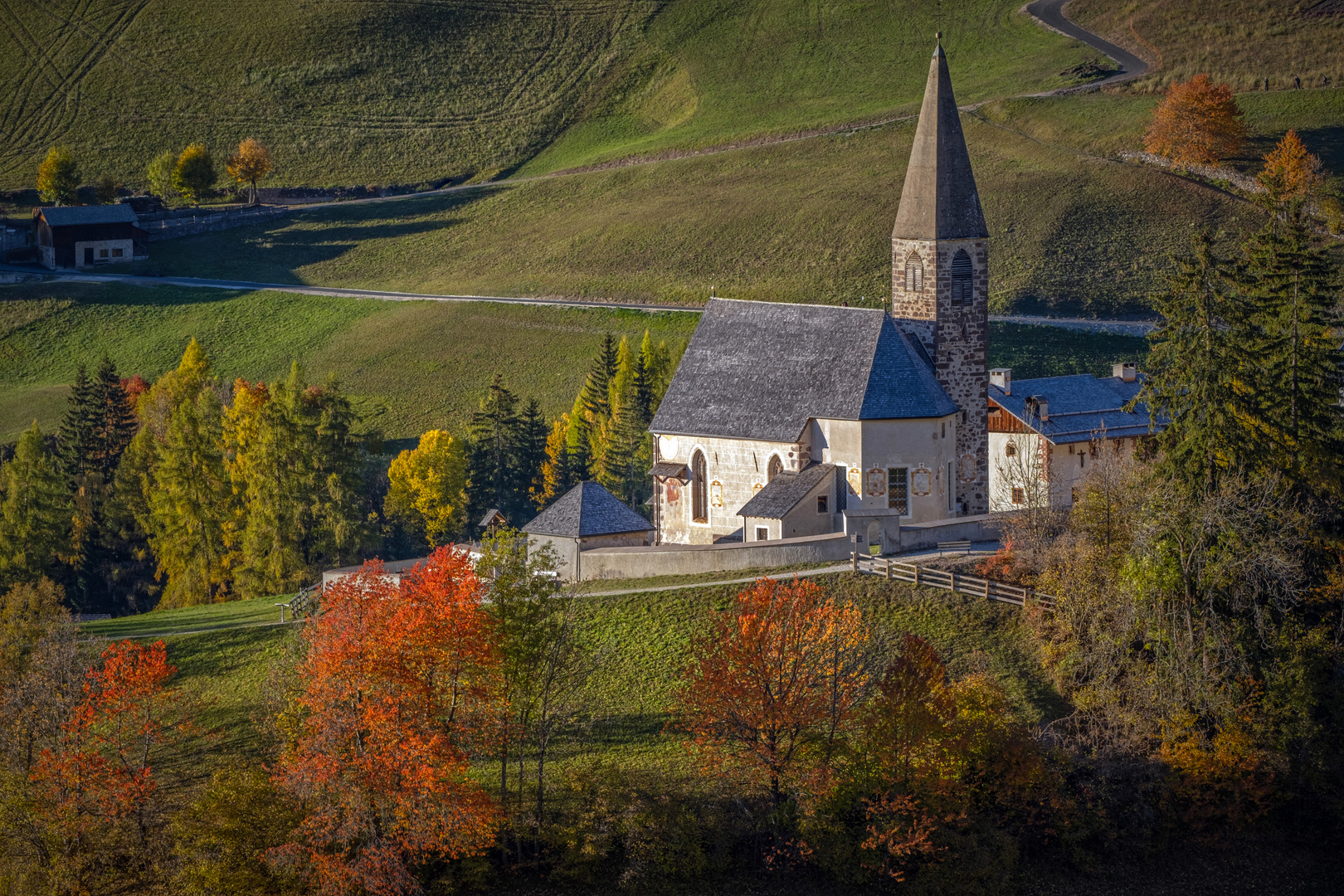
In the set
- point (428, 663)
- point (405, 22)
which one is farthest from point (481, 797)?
point (405, 22)

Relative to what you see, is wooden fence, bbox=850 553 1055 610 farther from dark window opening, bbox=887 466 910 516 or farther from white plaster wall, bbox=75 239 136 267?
white plaster wall, bbox=75 239 136 267

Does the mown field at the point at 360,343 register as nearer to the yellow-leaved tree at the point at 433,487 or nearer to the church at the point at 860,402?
the yellow-leaved tree at the point at 433,487

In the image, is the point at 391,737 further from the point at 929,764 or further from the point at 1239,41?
the point at 1239,41

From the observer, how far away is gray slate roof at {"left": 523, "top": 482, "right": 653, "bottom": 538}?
54.8 m

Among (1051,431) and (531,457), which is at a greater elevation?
(1051,431)

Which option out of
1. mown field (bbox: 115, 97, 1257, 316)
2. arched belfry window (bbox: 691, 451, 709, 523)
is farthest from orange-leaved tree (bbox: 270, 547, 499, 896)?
mown field (bbox: 115, 97, 1257, 316)

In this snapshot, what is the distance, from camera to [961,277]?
55.9 meters

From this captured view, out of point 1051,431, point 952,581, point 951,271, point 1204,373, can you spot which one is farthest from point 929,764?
point 1051,431

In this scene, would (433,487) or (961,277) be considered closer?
(961,277)

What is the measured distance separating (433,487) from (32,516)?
61.7 ft

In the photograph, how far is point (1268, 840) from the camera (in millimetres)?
42219

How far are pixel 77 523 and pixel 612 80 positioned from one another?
8051 centimetres

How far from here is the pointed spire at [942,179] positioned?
55.4 meters

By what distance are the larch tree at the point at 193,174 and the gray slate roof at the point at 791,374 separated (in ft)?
260
